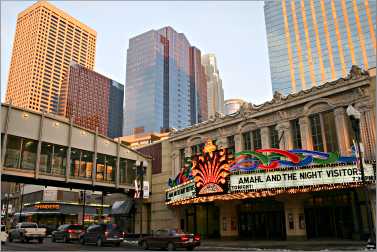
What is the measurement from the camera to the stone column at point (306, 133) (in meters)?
29.0

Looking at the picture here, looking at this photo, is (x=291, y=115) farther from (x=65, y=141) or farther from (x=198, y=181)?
(x=65, y=141)

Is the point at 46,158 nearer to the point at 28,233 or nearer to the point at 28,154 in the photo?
the point at 28,154

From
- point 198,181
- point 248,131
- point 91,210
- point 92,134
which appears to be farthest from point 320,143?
point 91,210

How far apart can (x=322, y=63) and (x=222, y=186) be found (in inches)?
5261

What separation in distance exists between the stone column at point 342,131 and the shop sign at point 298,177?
3.32 m

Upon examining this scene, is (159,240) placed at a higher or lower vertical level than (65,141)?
lower

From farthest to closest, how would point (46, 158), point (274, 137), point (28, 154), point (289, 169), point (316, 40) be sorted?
point (316, 40) < point (46, 158) < point (274, 137) < point (28, 154) < point (289, 169)

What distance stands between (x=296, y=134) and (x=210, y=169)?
8.26m

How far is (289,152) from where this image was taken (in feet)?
82.8

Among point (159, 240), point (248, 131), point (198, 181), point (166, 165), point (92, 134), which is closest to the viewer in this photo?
point (159, 240)

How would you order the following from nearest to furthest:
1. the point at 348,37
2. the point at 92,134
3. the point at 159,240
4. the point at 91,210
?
1. the point at 159,240
2. the point at 92,134
3. the point at 91,210
4. the point at 348,37

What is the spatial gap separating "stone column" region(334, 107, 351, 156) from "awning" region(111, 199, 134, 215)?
2702 centimetres

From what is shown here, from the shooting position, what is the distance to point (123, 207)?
146ft

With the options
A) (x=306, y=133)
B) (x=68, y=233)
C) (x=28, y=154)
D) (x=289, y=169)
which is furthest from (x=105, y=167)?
(x=306, y=133)
